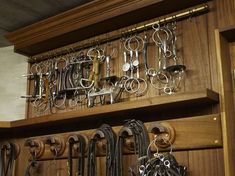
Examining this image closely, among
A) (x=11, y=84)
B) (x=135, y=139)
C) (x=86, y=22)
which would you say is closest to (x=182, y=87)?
(x=135, y=139)

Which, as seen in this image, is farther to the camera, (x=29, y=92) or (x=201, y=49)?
(x=29, y=92)

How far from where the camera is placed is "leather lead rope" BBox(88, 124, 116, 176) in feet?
3.74

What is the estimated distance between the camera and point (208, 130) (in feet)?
3.37

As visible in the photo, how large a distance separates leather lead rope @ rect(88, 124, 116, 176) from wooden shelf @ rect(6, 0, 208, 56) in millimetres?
400

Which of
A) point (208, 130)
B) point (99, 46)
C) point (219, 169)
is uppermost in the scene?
point (99, 46)

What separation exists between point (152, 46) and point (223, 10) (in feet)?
0.89

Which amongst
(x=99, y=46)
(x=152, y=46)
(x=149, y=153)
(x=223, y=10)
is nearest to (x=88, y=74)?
(x=99, y=46)

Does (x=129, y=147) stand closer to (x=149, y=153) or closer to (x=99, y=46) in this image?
(x=149, y=153)

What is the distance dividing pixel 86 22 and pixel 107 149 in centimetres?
50

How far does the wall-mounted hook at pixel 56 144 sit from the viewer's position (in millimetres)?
1355

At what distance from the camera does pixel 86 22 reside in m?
1.36

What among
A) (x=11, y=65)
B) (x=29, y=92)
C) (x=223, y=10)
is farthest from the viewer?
(x=11, y=65)

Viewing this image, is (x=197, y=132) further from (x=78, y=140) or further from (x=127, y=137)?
(x=78, y=140)

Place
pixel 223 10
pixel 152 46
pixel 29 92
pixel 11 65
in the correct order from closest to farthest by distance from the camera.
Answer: pixel 223 10, pixel 152 46, pixel 29 92, pixel 11 65
